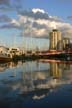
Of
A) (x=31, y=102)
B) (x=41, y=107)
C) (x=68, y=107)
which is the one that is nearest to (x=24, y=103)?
(x=31, y=102)

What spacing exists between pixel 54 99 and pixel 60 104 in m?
1.46

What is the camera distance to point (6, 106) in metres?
13.8

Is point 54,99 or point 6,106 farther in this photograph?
point 54,99

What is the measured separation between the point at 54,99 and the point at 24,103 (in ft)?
6.29

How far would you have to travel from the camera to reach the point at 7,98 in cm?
1623

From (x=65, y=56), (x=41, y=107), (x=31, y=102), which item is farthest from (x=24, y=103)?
(x=65, y=56)

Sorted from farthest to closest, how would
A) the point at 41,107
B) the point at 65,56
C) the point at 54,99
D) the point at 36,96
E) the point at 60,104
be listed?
the point at 65,56, the point at 36,96, the point at 54,99, the point at 60,104, the point at 41,107

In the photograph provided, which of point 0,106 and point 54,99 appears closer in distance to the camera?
point 0,106

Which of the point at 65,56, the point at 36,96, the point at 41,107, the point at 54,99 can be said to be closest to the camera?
the point at 41,107

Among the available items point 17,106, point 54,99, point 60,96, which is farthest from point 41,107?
point 60,96

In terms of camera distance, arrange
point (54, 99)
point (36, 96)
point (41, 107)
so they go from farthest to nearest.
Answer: point (36, 96)
point (54, 99)
point (41, 107)

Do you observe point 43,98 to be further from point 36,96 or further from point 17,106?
point 17,106

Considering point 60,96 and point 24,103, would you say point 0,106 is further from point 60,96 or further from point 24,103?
point 60,96

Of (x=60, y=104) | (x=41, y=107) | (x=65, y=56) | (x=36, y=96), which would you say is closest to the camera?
(x=41, y=107)
